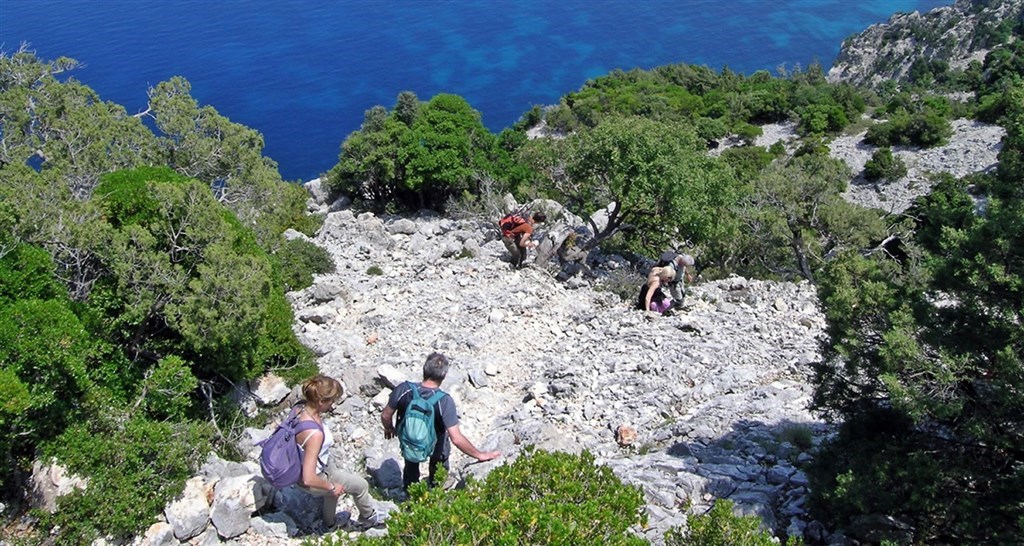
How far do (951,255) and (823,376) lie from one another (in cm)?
207

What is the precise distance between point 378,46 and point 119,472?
79807mm

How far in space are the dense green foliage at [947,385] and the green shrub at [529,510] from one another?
2.71m

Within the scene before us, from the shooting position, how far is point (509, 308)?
16094 millimetres

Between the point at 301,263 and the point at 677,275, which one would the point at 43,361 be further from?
the point at 677,275

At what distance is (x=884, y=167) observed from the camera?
41719mm

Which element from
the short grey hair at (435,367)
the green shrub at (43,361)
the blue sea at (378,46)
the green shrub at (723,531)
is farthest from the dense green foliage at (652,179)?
the blue sea at (378,46)

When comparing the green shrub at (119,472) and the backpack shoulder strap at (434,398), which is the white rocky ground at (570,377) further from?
the backpack shoulder strap at (434,398)

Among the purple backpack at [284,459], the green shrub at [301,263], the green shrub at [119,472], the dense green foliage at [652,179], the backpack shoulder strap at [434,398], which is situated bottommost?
the green shrub at [119,472]

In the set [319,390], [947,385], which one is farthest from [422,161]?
[947,385]

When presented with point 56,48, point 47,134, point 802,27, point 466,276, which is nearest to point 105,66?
point 56,48

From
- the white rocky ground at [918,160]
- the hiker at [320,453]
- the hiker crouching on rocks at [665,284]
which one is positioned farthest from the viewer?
the white rocky ground at [918,160]

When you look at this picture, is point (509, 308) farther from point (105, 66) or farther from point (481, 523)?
point (105, 66)

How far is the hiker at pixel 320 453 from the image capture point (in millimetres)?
7137

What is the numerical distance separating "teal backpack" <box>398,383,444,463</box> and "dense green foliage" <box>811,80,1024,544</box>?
14.3ft
